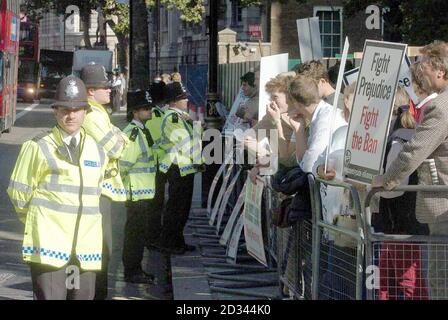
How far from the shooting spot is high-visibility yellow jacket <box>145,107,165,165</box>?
41.1 ft

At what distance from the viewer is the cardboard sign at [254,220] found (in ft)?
32.6

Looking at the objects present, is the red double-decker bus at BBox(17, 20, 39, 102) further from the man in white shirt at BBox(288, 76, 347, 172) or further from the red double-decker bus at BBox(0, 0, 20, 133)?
the man in white shirt at BBox(288, 76, 347, 172)

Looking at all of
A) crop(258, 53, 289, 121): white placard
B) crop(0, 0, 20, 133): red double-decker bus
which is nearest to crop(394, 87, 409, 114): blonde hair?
crop(258, 53, 289, 121): white placard

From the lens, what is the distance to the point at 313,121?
8.72 metres

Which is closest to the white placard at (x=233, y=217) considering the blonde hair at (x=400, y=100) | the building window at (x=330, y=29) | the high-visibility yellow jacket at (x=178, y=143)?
the high-visibility yellow jacket at (x=178, y=143)

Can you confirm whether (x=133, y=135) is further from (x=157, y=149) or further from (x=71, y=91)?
(x=71, y=91)

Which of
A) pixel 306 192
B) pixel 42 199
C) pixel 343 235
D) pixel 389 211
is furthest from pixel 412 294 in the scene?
pixel 42 199

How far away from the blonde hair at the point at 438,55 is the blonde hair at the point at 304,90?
56.3 inches

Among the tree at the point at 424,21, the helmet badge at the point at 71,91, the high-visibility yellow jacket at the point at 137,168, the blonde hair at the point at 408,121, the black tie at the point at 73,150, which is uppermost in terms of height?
the tree at the point at 424,21

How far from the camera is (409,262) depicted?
21.8 feet

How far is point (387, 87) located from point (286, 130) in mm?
3334

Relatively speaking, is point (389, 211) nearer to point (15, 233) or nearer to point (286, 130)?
point (286, 130)

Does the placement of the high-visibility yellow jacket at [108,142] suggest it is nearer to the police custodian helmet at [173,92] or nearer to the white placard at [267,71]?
the white placard at [267,71]

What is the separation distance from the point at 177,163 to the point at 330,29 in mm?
34366
